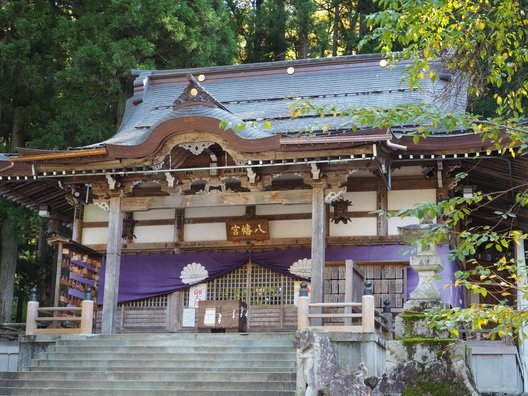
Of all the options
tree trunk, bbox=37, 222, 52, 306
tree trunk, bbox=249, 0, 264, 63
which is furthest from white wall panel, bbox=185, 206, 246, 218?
tree trunk, bbox=249, 0, 264, 63

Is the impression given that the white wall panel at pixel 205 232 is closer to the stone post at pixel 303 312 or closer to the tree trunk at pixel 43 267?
the stone post at pixel 303 312

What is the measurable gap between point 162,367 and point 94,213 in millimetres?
5514

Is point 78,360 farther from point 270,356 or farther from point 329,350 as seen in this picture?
point 329,350

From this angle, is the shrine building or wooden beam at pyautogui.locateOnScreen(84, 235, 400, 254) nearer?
the shrine building

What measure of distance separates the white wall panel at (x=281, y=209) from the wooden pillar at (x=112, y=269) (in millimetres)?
2768

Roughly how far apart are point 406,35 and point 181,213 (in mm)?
8535

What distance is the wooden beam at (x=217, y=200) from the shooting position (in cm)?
1358

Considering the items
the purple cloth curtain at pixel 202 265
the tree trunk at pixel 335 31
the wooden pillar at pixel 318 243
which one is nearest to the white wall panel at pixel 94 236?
the purple cloth curtain at pixel 202 265

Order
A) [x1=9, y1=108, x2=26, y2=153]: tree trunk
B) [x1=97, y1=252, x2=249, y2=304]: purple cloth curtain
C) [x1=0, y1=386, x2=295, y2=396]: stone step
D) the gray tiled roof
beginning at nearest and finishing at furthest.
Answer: [x1=0, y1=386, x2=295, y2=396]: stone step < [x1=97, y1=252, x2=249, y2=304]: purple cloth curtain < the gray tiled roof < [x1=9, y1=108, x2=26, y2=153]: tree trunk

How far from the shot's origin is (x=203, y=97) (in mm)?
13430

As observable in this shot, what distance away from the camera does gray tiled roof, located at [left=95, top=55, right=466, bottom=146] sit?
1595 cm

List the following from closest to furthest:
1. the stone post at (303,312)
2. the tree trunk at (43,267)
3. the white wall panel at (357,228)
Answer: the stone post at (303,312), the white wall panel at (357,228), the tree trunk at (43,267)

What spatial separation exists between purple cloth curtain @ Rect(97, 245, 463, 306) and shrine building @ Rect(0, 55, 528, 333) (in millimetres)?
23

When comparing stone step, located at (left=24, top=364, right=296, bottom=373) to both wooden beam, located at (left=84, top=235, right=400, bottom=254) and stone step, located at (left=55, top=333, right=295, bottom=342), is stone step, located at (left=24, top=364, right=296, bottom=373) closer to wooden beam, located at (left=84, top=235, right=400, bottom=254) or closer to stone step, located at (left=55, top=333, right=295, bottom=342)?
stone step, located at (left=55, top=333, right=295, bottom=342)
